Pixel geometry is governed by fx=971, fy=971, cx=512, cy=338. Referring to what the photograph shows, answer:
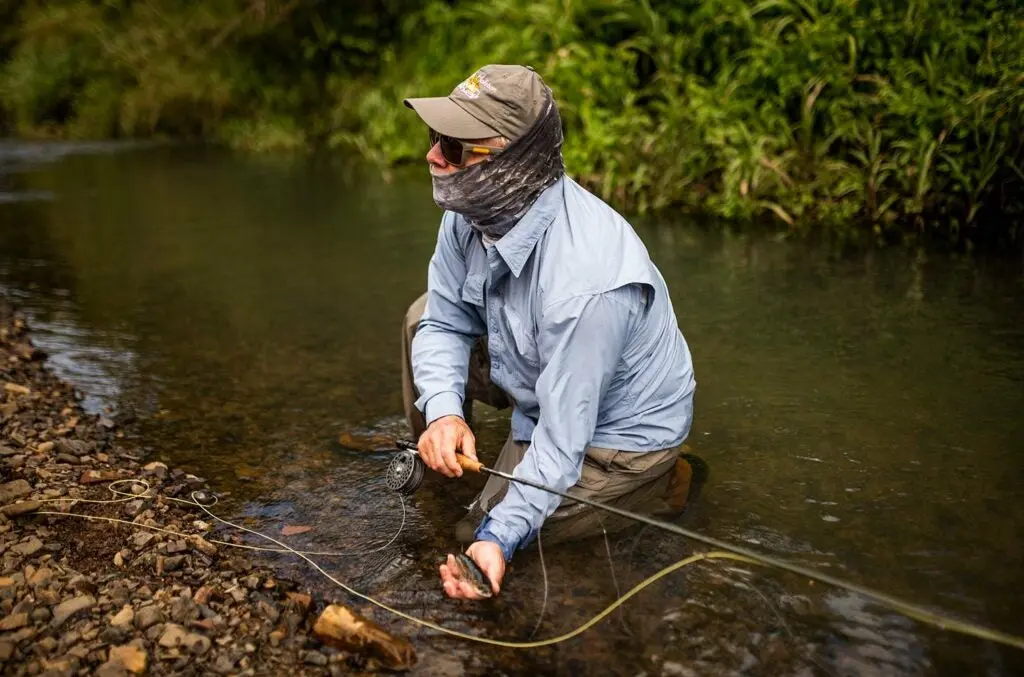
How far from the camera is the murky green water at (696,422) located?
115 inches

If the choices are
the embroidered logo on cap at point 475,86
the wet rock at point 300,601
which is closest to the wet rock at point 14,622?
the wet rock at point 300,601

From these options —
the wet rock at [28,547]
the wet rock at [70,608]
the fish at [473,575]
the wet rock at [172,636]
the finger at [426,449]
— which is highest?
the finger at [426,449]

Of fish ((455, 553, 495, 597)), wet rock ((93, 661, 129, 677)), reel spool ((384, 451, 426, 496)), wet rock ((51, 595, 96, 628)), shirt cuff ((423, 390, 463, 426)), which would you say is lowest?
wet rock ((93, 661, 129, 677))

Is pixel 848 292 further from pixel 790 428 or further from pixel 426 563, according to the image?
pixel 426 563

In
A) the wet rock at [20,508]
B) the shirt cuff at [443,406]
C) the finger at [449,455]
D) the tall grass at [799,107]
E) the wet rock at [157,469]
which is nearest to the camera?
the finger at [449,455]

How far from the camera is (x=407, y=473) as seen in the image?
A: 10.9 ft

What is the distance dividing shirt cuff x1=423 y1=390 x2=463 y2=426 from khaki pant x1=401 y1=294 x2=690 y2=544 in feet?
0.81

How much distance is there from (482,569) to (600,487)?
0.53m

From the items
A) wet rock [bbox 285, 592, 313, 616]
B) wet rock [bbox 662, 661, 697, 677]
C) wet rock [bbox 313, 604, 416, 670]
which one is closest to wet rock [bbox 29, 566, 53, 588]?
wet rock [bbox 285, 592, 313, 616]

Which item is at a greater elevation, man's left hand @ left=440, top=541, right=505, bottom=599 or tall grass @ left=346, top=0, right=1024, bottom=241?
tall grass @ left=346, top=0, right=1024, bottom=241

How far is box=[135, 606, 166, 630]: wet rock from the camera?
9.18ft

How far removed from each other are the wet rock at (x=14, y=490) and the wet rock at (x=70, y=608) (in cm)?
73

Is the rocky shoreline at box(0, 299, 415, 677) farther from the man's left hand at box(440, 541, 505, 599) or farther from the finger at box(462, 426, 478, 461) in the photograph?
the finger at box(462, 426, 478, 461)

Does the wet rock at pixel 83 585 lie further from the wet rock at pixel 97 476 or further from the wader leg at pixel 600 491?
the wader leg at pixel 600 491
